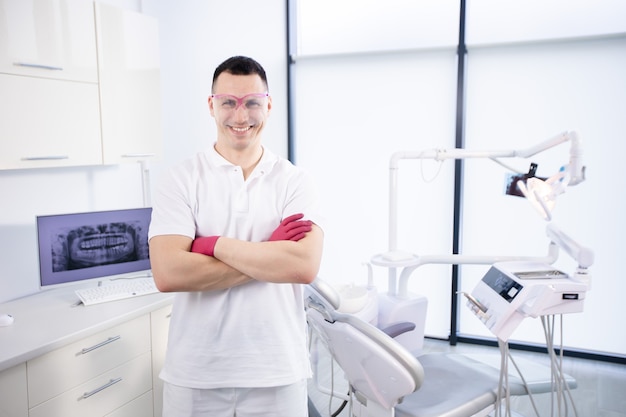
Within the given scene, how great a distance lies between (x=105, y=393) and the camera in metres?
2.05

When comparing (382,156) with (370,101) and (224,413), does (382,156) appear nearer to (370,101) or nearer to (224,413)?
(370,101)

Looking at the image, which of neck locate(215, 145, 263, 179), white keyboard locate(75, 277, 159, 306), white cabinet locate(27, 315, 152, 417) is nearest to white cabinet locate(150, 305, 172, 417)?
white cabinet locate(27, 315, 152, 417)

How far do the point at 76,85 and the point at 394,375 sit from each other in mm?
1797

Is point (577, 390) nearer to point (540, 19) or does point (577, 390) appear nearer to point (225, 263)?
point (540, 19)

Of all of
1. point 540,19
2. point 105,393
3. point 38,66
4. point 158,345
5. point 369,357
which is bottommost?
point 105,393

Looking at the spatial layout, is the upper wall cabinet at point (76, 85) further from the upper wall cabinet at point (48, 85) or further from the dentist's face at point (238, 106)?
the dentist's face at point (238, 106)

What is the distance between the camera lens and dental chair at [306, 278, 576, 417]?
1496 millimetres

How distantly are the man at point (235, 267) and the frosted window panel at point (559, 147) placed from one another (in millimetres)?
2301

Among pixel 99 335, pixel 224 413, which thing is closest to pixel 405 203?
pixel 99 335

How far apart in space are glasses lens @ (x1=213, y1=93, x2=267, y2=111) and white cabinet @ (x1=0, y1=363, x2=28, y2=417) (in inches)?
45.0

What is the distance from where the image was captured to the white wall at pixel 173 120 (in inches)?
93.1

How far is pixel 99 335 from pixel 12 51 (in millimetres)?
1166

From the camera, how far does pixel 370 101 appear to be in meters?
3.60

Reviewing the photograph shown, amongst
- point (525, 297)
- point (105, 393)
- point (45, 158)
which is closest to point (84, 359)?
point (105, 393)
